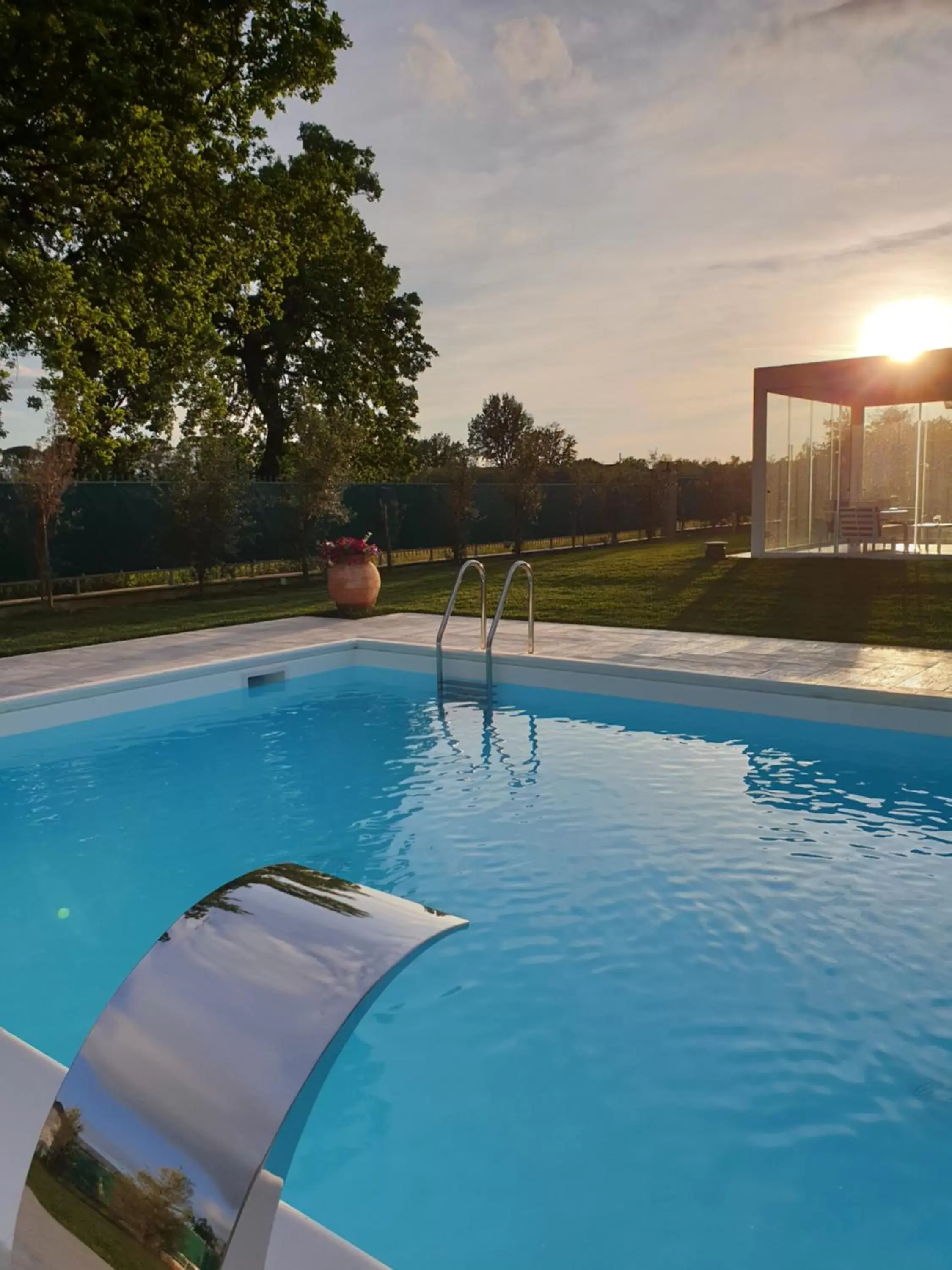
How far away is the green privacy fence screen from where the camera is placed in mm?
13391

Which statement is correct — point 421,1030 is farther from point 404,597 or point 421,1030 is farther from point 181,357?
point 181,357

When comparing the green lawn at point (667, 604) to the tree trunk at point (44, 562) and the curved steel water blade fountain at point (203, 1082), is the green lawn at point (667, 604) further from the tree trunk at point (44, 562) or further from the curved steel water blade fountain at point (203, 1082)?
the curved steel water blade fountain at point (203, 1082)

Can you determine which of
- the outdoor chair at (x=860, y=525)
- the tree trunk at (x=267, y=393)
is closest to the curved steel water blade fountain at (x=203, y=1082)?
the outdoor chair at (x=860, y=525)

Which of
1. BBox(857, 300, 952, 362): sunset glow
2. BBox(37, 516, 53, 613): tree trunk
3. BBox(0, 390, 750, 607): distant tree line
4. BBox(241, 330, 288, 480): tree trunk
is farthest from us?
BBox(241, 330, 288, 480): tree trunk

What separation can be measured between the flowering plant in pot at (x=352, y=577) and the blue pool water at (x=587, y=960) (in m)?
4.50

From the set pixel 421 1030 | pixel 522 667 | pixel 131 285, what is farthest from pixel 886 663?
pixel 131 285

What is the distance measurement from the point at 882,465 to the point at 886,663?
42.6ft

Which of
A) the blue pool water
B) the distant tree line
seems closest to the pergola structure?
the distant tree line

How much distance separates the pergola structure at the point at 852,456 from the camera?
675 inches

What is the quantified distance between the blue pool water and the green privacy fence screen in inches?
271

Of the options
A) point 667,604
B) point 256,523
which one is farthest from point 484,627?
point 256,523

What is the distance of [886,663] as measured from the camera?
8094 mm

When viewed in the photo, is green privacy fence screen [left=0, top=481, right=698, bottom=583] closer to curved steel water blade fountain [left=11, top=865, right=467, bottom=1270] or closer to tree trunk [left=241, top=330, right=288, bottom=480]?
tree trunk [left=241, top=330, right=288, bottom=480]

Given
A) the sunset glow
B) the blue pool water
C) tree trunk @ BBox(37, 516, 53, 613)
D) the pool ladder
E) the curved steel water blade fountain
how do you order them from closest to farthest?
1. the curved steel water blade fountain
2. the blue pool water
3. the pool ladder
4. tree trunk @ BBox(37, 516, 53, 613)
5. the sunset glow
